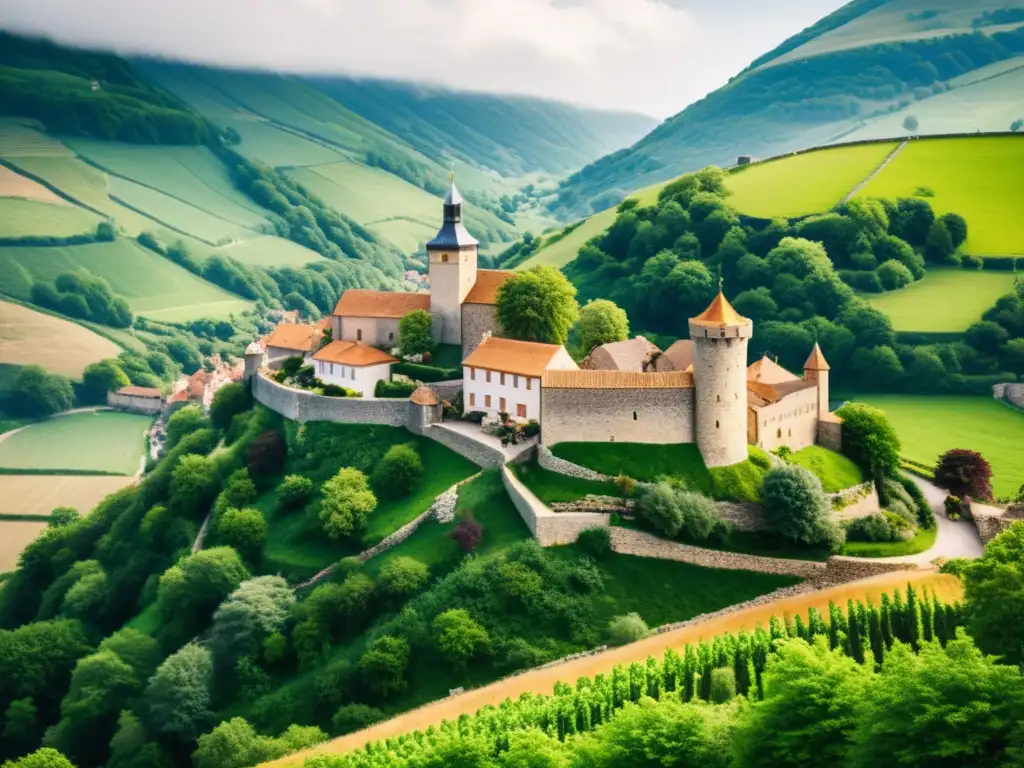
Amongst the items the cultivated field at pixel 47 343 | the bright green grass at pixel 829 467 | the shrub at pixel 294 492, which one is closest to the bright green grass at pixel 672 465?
the bright green grass at pixel 829 467

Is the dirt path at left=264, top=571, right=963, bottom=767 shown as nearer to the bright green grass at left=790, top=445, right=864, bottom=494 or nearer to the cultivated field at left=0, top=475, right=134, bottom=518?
the bright green grass at left=790, top=445, right=864, bottom=494

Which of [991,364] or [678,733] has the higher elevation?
[991,364]

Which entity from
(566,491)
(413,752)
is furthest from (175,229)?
(413,752)

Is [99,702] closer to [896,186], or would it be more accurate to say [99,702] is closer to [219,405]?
[219,405]

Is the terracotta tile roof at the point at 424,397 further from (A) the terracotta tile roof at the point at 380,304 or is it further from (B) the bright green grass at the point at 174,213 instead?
(B) the bright green grass at the point at 174,213

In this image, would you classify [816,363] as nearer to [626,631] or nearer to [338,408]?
[626,631]

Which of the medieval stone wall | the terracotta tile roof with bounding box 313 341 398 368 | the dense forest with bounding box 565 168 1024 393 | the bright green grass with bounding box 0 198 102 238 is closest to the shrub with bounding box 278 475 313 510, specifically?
the terracotta tile roof with bounding box 313 341 398 368
